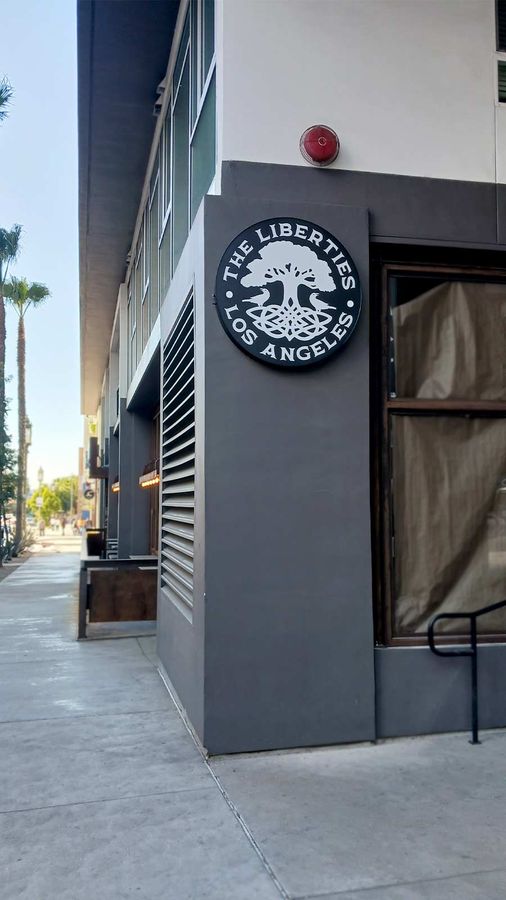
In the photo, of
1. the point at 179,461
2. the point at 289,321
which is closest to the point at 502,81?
the point at 289,321

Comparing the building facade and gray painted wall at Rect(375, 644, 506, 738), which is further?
gray painted wall at Rect(375, 644, 506, 738)

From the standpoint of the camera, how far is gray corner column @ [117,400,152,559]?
1503 cm

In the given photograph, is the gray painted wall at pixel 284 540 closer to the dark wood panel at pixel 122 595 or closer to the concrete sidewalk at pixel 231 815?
the concrete sidewalk at pixel 231 815

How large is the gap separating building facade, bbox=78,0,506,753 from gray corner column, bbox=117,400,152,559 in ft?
28.9

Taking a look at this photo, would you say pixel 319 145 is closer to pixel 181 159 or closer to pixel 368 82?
pixel 368 82

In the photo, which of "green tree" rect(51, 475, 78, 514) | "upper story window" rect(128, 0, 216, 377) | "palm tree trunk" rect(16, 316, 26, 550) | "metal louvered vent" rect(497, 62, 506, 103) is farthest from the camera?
"green tree" rect(51, 475, 78, 514)

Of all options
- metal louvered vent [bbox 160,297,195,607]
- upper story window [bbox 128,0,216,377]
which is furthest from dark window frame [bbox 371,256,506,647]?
upper story window [bbox 128,0,216,377]

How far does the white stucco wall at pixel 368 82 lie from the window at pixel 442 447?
873 millimetres

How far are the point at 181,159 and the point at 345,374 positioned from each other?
395cm

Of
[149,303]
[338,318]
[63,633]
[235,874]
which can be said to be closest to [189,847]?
[235,874]

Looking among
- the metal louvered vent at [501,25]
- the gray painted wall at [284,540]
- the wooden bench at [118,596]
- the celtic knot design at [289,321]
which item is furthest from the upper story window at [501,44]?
the wooden bench at [118,596]

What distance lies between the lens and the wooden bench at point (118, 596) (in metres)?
9.76

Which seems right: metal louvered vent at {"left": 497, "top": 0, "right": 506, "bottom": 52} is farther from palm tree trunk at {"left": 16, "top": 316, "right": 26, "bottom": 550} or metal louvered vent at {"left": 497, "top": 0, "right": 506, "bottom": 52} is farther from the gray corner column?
palm tree trunk at {"left": 16, "top": 316, "right": 26, "bottom": 550}

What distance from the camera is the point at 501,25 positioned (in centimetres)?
606
